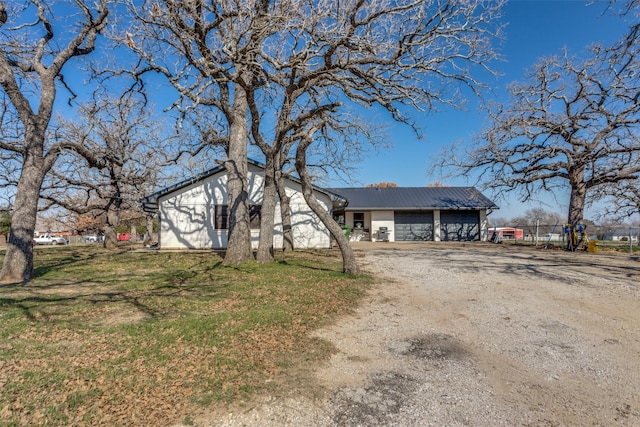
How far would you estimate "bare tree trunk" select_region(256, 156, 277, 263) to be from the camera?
404 inches

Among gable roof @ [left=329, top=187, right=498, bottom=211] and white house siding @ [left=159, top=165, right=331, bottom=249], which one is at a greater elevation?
gable roof @ [left=329, top=187, right=498, bottom=211]

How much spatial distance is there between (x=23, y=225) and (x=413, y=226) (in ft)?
70.4

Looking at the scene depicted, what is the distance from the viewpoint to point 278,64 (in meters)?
6.56

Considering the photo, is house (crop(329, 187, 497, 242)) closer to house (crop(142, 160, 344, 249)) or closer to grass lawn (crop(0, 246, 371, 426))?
house (crop(142, 160, 344, 249))

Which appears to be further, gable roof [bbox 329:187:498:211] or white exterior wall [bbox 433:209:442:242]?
white exterior wall [bbox 433:209:442:242]

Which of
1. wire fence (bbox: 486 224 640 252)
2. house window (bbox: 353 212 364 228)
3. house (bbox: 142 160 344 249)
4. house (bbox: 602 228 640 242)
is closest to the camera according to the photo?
house (bbox: 602 228 640 242)

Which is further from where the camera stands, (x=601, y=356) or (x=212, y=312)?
(x=212, y=312)

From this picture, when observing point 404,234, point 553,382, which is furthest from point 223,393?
point 404,234

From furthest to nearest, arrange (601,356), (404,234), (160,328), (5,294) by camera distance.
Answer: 1. (404,234)
2. (5,294)
3. (160,328)
4. (601,356)

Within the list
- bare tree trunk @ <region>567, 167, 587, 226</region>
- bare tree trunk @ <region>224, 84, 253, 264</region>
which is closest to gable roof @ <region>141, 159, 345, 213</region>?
bare tree trunk @ <region>224, 84, 253, 264</region>

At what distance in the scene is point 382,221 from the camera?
2422 centimetres

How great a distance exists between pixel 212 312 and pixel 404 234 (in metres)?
20.6

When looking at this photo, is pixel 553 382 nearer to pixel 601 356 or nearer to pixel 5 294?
pixel 601 356

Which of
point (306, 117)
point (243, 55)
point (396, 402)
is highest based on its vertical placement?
point (243, 55)
